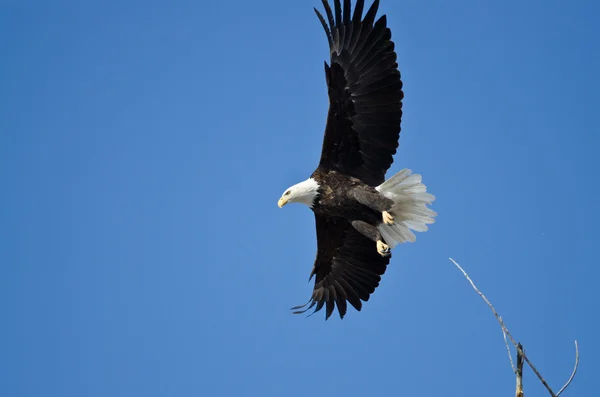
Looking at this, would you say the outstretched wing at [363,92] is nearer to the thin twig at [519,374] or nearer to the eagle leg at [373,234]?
the eagle leg at [373,234]

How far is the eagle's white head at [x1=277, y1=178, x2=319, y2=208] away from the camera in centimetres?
802

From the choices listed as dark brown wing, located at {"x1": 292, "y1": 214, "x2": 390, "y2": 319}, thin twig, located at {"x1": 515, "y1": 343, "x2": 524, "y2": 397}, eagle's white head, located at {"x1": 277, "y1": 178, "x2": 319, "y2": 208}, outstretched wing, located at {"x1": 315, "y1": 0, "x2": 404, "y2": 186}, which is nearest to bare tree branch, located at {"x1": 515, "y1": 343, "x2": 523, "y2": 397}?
thin twig, located at {"x1": 515, "y1": 343, "x2": 524, "y2": 397}

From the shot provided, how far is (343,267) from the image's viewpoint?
8.84m

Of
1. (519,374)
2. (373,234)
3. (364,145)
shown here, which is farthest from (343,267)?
(519,374)

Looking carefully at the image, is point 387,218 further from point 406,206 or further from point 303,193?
point 303,193

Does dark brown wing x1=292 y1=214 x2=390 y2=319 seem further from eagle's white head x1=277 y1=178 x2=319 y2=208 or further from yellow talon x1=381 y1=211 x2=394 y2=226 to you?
yellow talon x1=381 y1=211 x2=394 y2=226

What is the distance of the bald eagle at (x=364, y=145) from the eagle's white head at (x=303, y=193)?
0.03 ft

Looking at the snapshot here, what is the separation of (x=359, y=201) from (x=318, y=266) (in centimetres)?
149

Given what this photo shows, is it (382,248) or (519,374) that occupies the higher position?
(382,248)

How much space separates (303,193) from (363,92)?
126 cm

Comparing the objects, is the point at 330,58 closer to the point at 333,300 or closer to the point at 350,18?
the point at 350,18

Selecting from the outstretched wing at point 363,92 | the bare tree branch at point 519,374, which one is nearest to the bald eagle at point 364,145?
the outstretched wing at point 363,92

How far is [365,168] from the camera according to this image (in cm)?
793

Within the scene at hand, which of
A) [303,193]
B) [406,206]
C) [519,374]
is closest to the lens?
[519,374]
